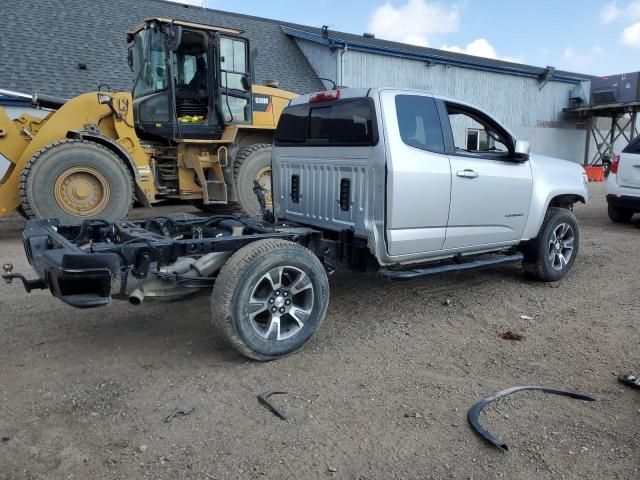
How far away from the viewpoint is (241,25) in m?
20.6

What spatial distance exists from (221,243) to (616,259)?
227 inches

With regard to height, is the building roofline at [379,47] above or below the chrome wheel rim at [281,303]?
above

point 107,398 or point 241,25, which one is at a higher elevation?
point 241,25

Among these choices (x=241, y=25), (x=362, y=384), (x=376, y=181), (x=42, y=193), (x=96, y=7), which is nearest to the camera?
(x=362, y=384)

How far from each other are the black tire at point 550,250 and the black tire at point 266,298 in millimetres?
2943

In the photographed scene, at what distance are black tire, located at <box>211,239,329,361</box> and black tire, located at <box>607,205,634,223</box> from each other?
839cm

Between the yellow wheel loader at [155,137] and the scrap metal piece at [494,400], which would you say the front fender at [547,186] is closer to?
the scrap metal piece at [494,400]

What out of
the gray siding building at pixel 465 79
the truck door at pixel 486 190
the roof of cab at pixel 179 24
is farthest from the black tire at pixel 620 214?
the roof of cab at pixel 179 24

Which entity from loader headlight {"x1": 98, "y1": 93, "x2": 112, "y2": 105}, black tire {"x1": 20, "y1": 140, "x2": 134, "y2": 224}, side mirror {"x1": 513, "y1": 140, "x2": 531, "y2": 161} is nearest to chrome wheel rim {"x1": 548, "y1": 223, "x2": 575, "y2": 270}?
side mirror {"x1": 513, "y1": 140, "x2": 531, "y2": 161}

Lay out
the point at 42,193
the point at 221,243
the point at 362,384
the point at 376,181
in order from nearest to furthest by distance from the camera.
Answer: the point at 362,384 → the point at 221,243 → the point at 376,181 → the point at 42,193

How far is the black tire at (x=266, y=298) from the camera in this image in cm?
375

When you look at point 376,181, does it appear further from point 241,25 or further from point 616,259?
point 241,25

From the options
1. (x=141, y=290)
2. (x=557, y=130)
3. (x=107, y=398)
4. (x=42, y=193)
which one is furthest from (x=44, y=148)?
(x=557, y=130)

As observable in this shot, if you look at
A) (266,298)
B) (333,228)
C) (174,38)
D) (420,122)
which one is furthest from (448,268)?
(174,38)
